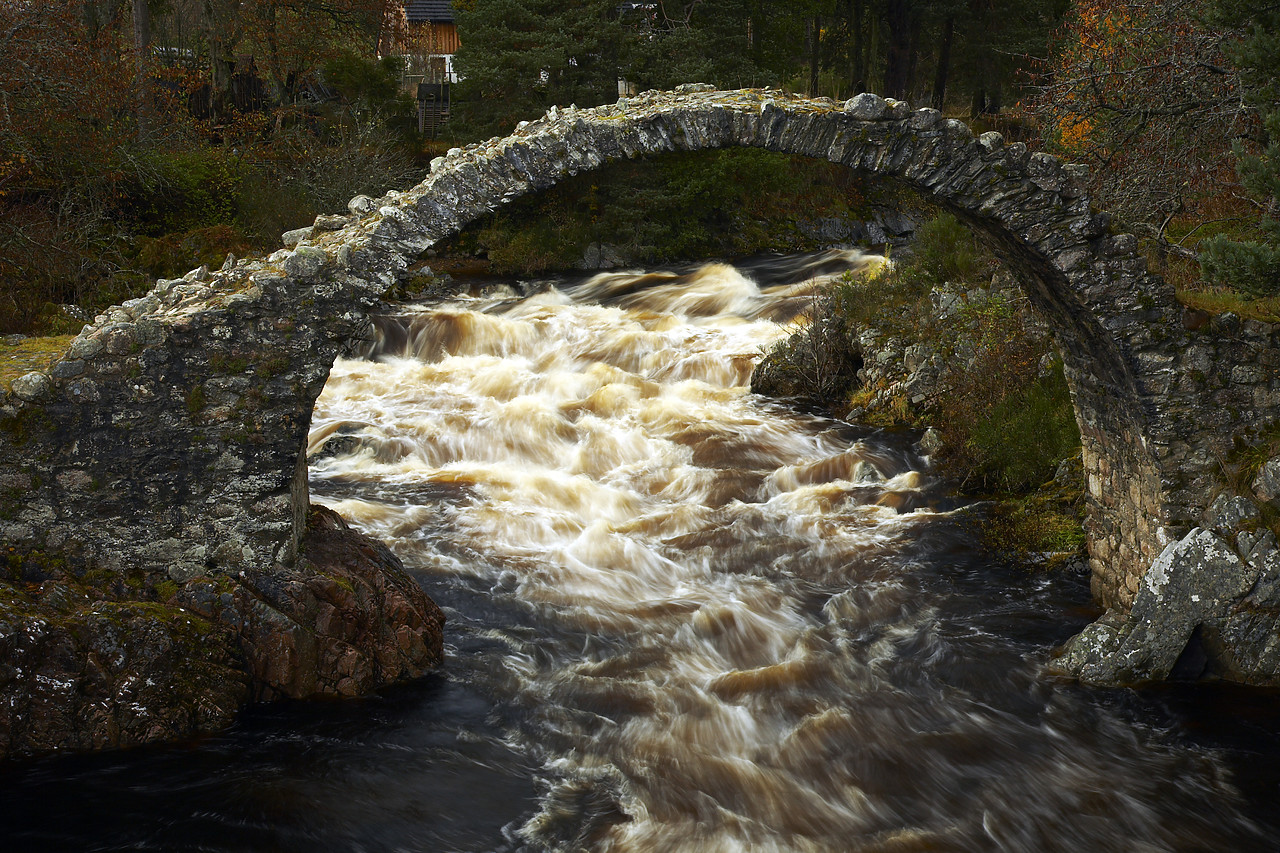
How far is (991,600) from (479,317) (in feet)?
37.6

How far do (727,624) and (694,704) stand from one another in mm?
1260

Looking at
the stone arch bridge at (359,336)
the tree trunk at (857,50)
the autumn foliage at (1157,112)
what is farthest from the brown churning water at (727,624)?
the tree trunk at (857,50)

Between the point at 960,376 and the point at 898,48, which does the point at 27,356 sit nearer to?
the point at 960,376

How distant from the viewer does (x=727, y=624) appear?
8.36 meters

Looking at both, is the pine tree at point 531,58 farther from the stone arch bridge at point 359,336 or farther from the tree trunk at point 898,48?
the stone arch bridge at point 359,336

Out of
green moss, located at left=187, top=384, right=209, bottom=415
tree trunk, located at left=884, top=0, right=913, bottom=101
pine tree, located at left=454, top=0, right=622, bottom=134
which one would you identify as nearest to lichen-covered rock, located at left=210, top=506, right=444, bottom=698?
green moss, located at left=187, top=384, right=209, bottom=415

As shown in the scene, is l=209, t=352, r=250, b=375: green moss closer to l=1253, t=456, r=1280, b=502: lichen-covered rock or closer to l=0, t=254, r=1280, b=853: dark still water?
l=0, t=254, r=1280, b=853: dark still water

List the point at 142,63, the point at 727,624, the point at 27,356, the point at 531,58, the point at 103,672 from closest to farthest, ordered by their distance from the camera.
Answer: the point at 103,672
the point at 27,356
the point at 727,624
the point at 142,63
the point at 531,58

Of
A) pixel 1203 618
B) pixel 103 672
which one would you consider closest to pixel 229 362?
pixel 103 672

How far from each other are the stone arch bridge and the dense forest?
80 centimetres

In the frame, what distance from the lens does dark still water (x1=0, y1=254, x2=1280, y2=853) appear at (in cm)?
579

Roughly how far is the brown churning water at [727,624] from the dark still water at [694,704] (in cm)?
3

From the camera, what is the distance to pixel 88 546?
6.19 metres

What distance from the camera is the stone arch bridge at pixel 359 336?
604 cm
